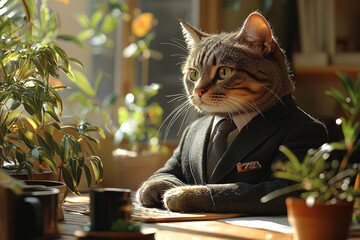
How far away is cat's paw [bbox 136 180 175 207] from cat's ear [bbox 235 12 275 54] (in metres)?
0.41

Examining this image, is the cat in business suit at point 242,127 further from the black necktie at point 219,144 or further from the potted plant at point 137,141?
the potted plant at point 137,141

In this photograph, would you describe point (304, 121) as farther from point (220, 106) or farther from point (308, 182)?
point (308, 182)

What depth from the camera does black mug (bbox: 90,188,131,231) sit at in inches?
29.7

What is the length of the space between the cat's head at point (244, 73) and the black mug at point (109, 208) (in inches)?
21.1

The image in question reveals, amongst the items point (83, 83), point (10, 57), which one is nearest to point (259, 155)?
point (10, 57)

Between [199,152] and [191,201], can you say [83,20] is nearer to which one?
[199,152]

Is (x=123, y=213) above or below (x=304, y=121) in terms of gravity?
below

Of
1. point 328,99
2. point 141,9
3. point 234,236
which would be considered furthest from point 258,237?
point 328,99

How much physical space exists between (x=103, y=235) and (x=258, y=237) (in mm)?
277

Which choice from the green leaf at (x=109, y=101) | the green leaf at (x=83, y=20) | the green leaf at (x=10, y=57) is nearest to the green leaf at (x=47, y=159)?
the green leaf at (x=10, y=57)

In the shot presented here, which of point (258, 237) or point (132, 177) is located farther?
point (132, 177)

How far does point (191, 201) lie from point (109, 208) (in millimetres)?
387

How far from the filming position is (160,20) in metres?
2.65

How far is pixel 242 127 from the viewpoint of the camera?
1.24 m
